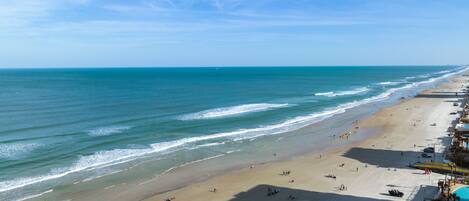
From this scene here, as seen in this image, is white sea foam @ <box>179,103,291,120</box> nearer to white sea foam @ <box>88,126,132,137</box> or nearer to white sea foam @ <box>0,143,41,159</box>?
white sea foam @ <box>88,126,132,137</box>

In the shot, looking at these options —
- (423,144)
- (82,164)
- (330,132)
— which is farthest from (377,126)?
(82,164)

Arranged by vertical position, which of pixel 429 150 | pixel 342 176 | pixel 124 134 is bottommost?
pixel 342 176

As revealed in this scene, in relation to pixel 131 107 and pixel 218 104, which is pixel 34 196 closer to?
pixel 131 107

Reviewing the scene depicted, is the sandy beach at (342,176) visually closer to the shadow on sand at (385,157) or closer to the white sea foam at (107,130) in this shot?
the shadow on sand at (385,157)

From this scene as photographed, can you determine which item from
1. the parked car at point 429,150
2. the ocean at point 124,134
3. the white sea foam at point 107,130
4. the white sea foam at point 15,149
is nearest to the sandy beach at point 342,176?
the parked car at point 429,150

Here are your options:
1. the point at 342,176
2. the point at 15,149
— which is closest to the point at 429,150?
the point at 342,176

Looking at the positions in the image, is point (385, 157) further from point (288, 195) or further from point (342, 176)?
point (288, 195)

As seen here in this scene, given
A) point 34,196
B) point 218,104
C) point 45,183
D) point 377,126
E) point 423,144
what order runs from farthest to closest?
1. point 218,104
2. point 377,126
3. point 423,144
4. point 45,183
5. point 34,196
